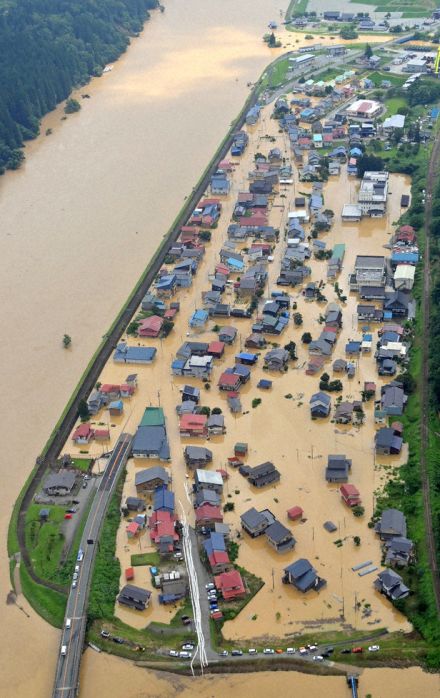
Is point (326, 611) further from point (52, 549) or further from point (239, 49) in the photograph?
point (239, 49)

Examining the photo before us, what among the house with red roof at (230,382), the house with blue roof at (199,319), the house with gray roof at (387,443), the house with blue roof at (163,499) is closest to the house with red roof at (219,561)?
the house with blue roof at (163,499)

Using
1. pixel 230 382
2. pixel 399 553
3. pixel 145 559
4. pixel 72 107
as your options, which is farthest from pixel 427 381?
pixel 72 107

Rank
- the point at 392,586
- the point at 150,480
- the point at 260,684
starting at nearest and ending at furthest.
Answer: the point at 260,684 < the point at 392,586 < the point at 150,480

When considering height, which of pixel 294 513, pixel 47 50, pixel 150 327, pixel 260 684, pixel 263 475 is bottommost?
pixel 260 684

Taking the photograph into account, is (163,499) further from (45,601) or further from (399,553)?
(399,553)

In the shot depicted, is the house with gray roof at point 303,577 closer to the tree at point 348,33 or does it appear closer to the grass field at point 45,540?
the grass field at point 45,540

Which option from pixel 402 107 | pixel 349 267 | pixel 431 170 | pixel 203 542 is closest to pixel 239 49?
pixel 402 107
